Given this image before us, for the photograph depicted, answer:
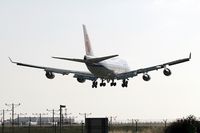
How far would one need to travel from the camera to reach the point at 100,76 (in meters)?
93.3

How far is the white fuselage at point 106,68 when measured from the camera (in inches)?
3580

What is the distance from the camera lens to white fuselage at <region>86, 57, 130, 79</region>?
3580 inches


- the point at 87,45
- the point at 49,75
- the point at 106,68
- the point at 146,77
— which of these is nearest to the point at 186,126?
the point at 49,75

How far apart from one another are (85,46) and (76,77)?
17.7 ft

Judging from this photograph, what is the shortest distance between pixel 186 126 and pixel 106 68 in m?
43.1

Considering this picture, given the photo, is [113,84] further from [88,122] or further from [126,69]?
[88,122]

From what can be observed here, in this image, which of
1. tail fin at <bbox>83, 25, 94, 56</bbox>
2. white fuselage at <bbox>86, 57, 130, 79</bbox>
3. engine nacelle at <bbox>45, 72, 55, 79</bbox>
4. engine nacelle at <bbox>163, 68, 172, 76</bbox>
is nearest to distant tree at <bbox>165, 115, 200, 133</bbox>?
engine nacelle at <bbox>163, 68, 172, 76</bbox>

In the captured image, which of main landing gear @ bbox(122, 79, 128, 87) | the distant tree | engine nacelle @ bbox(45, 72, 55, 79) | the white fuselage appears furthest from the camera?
main landing gear @ bbox(122, 79, 128, 87)

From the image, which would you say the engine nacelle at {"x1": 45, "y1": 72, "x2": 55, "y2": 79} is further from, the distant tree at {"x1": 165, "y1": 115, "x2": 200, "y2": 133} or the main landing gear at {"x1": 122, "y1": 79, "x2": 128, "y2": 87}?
the distant tree at {"x1": 165, "y1": 115, "x2": 200, "y2": 133}

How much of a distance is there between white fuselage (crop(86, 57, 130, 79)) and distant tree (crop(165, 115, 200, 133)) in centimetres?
3821

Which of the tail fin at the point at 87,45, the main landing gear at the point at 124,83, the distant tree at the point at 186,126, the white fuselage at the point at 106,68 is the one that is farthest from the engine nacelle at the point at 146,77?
the distant tree at the point at 186,126

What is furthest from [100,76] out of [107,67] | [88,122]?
[88,122]

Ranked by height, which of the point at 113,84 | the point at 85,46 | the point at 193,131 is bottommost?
the point at 193,131

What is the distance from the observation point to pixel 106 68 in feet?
305
